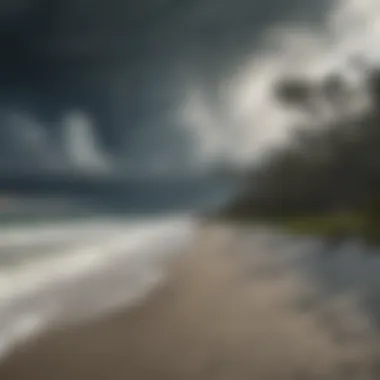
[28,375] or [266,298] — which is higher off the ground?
[266,298]

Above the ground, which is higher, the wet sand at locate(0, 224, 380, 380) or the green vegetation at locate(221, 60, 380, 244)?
the green vegetation at locate(221, 60, 380, 244)

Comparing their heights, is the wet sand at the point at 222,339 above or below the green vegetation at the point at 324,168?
below

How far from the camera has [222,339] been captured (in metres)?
1.59

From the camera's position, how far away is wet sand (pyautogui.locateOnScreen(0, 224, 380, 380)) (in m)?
1.44

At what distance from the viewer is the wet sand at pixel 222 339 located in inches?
56.8

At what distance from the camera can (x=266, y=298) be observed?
1.81m

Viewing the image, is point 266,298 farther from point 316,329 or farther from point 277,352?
point 277,352

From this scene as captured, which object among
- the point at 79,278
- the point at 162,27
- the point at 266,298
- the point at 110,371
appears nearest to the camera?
the point at 110,371

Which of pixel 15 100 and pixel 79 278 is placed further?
pixel 79 278

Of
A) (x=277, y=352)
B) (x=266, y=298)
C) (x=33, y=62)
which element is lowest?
(x=277, y=352)

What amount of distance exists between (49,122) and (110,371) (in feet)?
2.16

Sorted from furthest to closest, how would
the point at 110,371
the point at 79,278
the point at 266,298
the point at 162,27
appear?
the point at 79,278, the point at 266,298, the point at 162,27, the point at 110,371

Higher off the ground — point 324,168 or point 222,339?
point 324,168

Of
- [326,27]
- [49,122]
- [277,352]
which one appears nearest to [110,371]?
[277,352]
